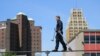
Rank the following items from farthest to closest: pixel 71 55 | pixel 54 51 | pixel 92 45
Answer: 1. pixel 71 55
2. pixel 92 45
3. pixel 54 51

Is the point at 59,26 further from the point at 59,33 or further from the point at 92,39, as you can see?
the point at 92,39

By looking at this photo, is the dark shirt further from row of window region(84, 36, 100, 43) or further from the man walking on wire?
row of window region(84, 36, 100, 43)

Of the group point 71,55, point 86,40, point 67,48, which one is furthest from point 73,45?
point 67,48

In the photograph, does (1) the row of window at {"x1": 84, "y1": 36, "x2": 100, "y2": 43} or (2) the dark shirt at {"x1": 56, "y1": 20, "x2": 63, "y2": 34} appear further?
(1) the row of window at {"x1": 84, "y1": 36, "x2": 100, "y2": 43}

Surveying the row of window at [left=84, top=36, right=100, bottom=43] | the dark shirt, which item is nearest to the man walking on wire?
the dark shirt

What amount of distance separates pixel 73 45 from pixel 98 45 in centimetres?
1033

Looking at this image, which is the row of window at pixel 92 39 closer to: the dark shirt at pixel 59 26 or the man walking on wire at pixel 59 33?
the man walking on wire at pixel 59 33

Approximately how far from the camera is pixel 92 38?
9675cm

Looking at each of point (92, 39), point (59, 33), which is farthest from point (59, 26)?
point (92, 39)

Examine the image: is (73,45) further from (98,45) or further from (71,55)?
(98,45)

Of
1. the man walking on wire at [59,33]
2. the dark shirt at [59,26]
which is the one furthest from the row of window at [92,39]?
the dark shirt at [59,26]

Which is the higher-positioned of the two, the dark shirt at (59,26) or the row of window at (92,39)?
the row of window at (92,39)

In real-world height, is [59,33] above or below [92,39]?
below

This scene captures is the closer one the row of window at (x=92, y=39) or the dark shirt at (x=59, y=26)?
the dark shirt at (x=59, y=26)
